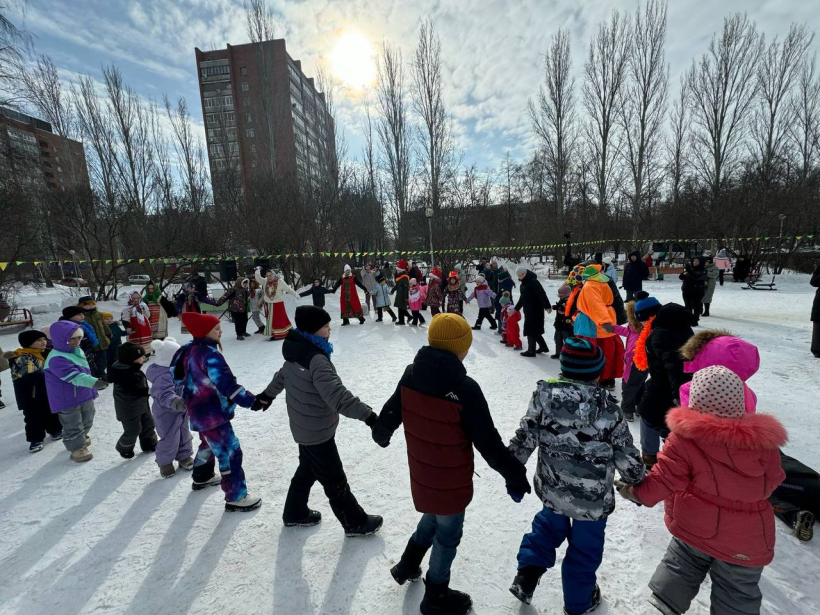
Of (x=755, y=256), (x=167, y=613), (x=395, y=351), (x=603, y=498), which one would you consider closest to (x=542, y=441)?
(x=603, y=498)

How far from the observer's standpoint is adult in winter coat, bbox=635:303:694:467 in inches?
109

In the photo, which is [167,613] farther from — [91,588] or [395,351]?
[395,351]

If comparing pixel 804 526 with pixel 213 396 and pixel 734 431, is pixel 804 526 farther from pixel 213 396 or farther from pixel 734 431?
pixel 213 396

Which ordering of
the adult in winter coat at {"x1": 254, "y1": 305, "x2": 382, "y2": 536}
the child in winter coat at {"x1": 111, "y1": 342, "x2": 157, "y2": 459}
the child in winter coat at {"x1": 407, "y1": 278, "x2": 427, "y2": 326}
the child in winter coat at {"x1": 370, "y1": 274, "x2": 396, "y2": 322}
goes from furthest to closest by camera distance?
the child in winter coat at {"x1": 370, "y1": 274, "x2": 396, "y2": 322} < the child in winter coat at {"x1": 407, "y1": 278, "x2": 427, "y2": 326} < the child in winter coat at {"x1": 111, "y1": 342, "x2": 157, "y2": 459} < the adult in winter coat at {"x1": 254, "y1": 305, "x2": 382, "y2": 536}

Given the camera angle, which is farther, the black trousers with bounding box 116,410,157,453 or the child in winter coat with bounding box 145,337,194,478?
the black trousers with bounding box 116,410,157,453

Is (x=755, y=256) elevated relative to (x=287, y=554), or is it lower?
elevated

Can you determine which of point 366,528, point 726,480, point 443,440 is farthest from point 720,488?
point 366,528

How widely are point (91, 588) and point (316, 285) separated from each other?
795 cm

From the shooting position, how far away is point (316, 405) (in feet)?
8.02

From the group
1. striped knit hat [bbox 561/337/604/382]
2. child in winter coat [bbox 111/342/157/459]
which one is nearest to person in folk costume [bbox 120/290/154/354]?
child in winter coat [bbox 111/342/157/459]

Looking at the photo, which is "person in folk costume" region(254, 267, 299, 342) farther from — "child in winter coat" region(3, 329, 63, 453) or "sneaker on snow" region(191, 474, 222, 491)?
"sneaker on snow" region(191, 474, 222, 491)

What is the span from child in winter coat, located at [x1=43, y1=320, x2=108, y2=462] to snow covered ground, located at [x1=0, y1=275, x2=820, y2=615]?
237 millimetres

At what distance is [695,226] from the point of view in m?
21.4

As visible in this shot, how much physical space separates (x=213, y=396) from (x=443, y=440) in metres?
1.84
